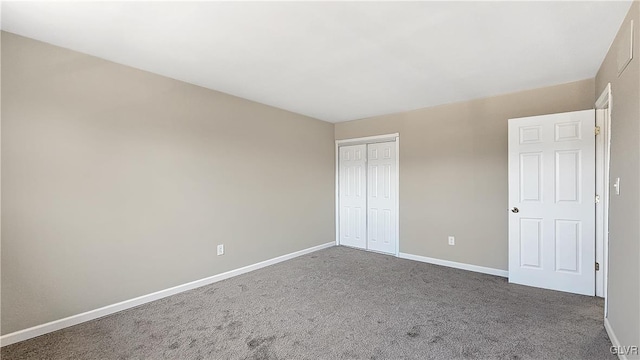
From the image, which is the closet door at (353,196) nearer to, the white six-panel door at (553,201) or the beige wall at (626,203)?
the white six-panel door at (553,201)

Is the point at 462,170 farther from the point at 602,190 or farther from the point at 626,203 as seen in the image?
the point at 626,203

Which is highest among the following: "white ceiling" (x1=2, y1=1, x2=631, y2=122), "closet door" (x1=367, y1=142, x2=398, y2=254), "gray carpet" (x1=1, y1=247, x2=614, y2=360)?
"white ceiling" (x1=2, y1=1, x2=631, y2=122)

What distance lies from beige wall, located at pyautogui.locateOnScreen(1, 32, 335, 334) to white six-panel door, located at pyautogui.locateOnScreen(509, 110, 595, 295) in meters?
3.15

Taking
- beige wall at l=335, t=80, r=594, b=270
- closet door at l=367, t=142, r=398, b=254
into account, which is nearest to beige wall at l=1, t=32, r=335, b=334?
closet door at l=367, t=142, r=398, b=254

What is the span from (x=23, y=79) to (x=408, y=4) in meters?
2.91

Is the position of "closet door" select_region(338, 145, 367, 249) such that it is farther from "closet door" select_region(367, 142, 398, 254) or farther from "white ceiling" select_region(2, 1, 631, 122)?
"white ceiling" select_region(2, 1, 631, 122)

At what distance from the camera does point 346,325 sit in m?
2.37

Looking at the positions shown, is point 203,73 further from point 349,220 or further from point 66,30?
point 349,220

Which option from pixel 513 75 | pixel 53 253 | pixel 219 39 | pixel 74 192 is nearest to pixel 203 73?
pixel 219 39

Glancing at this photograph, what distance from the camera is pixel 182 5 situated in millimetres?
1786

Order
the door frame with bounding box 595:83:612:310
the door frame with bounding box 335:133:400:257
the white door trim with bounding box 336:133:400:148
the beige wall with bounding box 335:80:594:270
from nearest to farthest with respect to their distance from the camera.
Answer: the door frame with bounding box 595:83:612:310 → the beige wall with bounding box 335:80:594:270 → the door frame with bounding box 335:133:400:257 → the white door trim with bounding box 336:133:400:148

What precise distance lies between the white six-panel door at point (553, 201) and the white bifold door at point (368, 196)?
1.70 m

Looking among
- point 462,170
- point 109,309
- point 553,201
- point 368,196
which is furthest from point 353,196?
point 109,309

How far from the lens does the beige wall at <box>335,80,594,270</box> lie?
3.49 meters
